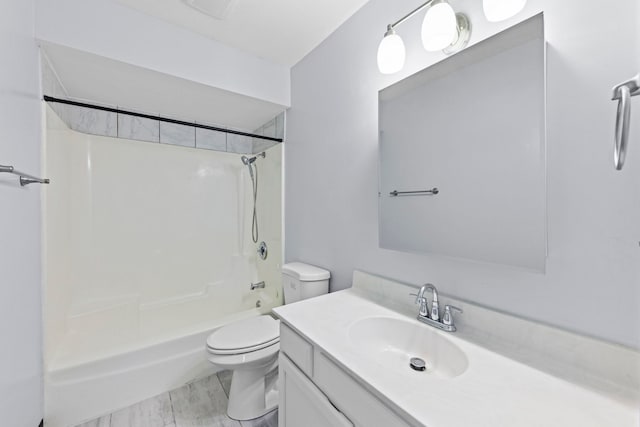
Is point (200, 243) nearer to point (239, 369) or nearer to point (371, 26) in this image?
point (239, 369)

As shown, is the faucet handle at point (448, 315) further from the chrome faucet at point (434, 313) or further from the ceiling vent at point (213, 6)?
the ceiling vent at point (213, 6)

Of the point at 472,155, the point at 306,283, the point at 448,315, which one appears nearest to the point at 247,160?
the point at 306,283

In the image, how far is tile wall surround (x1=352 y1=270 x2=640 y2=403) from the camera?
618mm

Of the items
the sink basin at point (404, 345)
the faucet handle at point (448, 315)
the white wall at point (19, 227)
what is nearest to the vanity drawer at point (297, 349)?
the sink basin at point (404, 345)

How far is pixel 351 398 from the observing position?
712 millimetres

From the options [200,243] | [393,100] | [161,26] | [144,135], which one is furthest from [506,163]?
[144,135]

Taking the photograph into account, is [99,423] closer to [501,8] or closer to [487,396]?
[487,396]

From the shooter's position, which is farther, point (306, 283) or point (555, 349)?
point (306, 283)

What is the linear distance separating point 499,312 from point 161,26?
7.42 ft

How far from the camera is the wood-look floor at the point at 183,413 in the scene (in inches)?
54.6

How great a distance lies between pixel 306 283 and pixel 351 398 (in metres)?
0.86

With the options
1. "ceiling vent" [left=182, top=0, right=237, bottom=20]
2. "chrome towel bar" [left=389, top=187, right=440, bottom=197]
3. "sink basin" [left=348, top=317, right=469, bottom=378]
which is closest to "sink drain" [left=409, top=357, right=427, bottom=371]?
"sink basin" [left=348, top=317, right=469, bottom=378]

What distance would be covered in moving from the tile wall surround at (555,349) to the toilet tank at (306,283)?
0.71 metres

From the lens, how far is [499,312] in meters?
0.85
